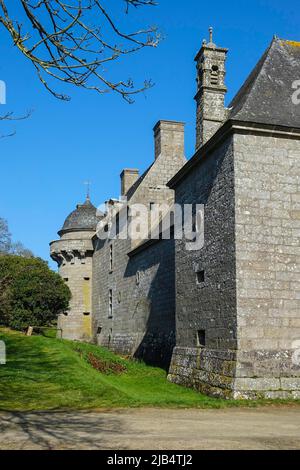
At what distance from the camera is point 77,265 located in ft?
107

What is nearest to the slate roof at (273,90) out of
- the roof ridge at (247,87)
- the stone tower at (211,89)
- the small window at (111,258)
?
the roof ridge at (247,87)

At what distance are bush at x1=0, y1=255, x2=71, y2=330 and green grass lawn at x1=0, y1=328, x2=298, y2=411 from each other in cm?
899

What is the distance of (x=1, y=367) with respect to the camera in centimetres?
1159

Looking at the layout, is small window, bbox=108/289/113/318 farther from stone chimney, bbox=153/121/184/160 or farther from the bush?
stone chimney, bbox=153/121/184/160

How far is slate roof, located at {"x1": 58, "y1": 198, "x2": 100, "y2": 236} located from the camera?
110 ft

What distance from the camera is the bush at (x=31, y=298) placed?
24906 millimetres

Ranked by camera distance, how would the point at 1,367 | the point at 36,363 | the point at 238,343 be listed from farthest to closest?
the point at 36,363
the point at 1,367
the point at 238,343

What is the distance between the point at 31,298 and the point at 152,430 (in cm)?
1974

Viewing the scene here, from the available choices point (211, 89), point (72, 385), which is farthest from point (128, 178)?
point (72, 385)

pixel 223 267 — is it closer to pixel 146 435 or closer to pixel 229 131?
pixel 229 131

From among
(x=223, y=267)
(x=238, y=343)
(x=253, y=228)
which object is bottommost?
(x=238, y=343)

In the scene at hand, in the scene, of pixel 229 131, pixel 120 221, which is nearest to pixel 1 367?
pixel 229 131

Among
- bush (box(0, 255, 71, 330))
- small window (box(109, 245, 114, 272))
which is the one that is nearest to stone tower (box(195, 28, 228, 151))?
small window (box(109, 245, 114, 272))

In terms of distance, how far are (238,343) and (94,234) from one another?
73.9ft
